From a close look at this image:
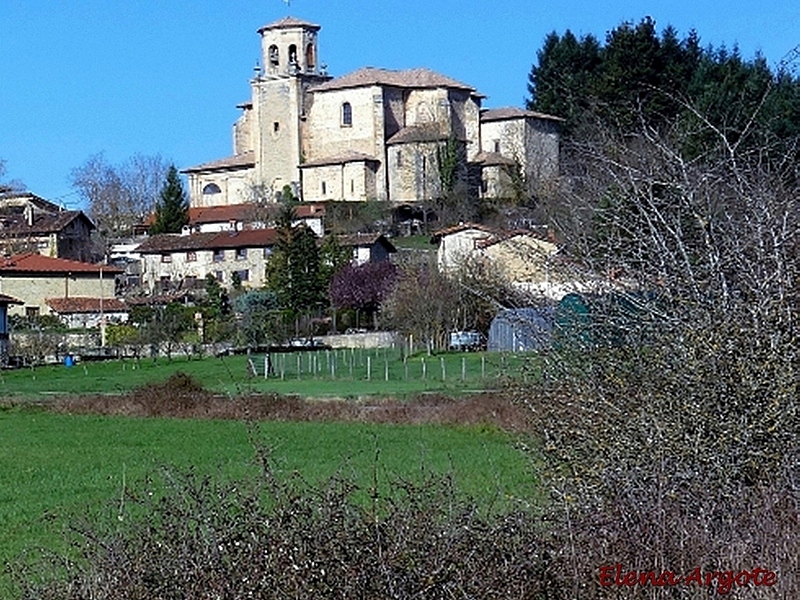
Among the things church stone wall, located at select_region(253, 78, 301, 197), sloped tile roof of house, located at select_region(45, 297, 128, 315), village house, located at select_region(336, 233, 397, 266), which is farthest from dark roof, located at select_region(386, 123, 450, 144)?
sloped tile roof of house, located at select_region(45, 297, 128, 315)

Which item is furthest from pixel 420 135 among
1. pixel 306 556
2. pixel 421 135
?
pixel 306 556

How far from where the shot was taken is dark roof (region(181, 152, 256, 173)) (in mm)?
86500

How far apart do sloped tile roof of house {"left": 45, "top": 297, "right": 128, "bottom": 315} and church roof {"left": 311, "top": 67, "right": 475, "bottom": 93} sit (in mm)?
24836

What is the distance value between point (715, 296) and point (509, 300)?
219cm

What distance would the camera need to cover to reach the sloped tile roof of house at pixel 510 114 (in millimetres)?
77750

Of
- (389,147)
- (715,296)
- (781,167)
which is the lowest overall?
(715,296)

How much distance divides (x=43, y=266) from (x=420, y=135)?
24802 millimetres

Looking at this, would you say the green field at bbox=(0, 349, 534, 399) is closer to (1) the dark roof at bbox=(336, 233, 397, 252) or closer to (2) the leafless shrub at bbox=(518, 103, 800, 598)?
(1) the dark roof at bbox=(336, 233, 397, 252)

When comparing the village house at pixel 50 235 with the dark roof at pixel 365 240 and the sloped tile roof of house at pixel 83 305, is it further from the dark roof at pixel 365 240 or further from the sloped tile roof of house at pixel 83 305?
the dark roof at pixel 365 240

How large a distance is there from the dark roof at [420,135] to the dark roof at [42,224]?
17.7 metres

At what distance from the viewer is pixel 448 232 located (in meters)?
58.6

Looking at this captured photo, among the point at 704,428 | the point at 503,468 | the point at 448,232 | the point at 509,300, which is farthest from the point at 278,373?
the point at 704,428

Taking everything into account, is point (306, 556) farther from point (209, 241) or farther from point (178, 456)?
point (209, 241)

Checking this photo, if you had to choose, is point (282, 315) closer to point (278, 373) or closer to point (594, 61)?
point (278, 373)
